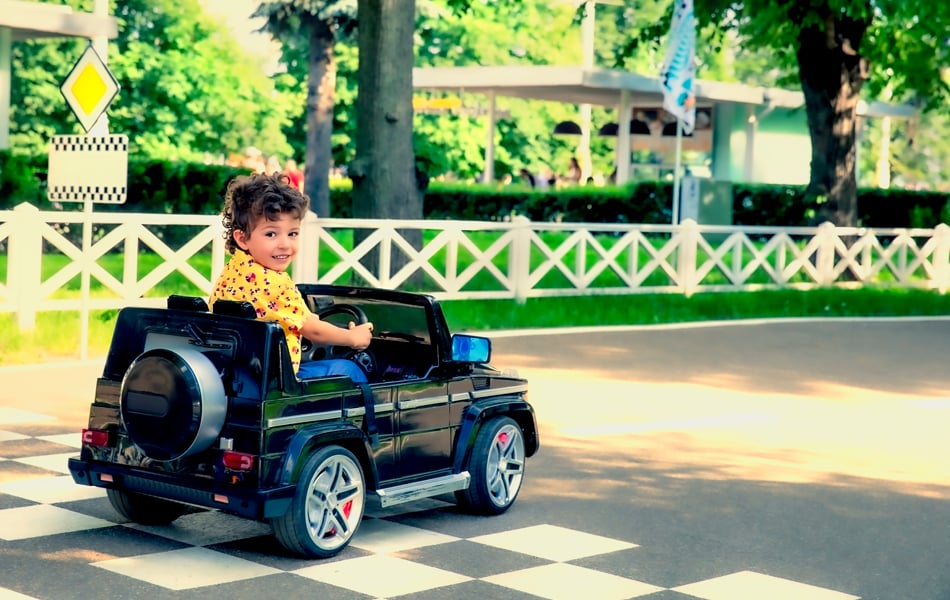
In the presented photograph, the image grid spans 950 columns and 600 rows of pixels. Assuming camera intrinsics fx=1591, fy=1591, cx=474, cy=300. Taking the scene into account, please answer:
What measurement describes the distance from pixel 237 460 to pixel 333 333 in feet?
2.50

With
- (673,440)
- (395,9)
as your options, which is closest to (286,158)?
(395,9)

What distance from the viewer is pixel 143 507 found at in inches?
278

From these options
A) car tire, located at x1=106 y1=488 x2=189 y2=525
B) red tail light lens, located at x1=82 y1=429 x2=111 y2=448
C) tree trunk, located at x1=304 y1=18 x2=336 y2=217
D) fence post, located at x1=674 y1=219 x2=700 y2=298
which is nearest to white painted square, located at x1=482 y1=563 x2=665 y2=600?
car tire, located at x1=106 y1=488 x2=189 y2=525

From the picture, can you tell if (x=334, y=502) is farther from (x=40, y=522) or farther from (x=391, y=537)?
(x=40, y=522)

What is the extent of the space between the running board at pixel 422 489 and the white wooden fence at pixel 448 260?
7.02 meters

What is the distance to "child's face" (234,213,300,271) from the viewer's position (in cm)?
676

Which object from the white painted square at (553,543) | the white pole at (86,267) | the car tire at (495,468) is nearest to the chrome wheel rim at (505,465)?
the car tire at (495,468)

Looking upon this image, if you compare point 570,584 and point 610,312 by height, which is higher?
point 610,312

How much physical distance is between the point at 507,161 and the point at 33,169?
171 ft

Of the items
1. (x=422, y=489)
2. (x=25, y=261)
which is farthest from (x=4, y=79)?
(x=422, y=489)

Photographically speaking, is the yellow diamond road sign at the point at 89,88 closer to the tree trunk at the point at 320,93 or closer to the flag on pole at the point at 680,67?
the flag on pole at the point at 680,67

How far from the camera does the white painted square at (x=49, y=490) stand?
301 inches

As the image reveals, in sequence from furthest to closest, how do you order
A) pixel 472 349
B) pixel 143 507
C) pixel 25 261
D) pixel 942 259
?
pixel 942 259
pixel 25 261
pixel 472 349
pixel 143 507

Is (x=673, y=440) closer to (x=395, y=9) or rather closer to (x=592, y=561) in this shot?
(x=592, y=561)
